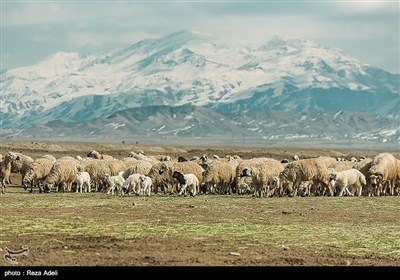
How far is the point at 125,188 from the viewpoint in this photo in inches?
1490

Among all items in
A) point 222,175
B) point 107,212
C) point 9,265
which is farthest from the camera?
point 222,175

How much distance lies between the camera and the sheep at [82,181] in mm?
40156

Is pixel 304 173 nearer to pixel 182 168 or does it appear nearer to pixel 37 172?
pixel 182 168

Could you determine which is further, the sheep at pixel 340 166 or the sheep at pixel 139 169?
the sheep at pixel 340 166

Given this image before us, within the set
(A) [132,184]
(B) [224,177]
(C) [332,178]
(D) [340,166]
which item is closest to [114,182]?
(A) [132,184]

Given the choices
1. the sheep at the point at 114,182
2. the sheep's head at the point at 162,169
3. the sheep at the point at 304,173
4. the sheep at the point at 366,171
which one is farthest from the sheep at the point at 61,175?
the sheep at the point at 366,171

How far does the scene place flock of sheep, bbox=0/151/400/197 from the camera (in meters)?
37.8

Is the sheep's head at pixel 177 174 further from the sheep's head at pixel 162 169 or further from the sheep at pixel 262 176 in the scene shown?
the sheep at pixel 262 176

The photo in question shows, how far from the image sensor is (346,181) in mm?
38000

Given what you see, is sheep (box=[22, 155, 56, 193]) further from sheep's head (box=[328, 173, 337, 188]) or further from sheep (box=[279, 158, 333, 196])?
sheep's head (box=[328, 173, 337, 188])

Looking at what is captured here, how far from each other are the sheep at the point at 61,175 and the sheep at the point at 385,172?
51.6 feet
